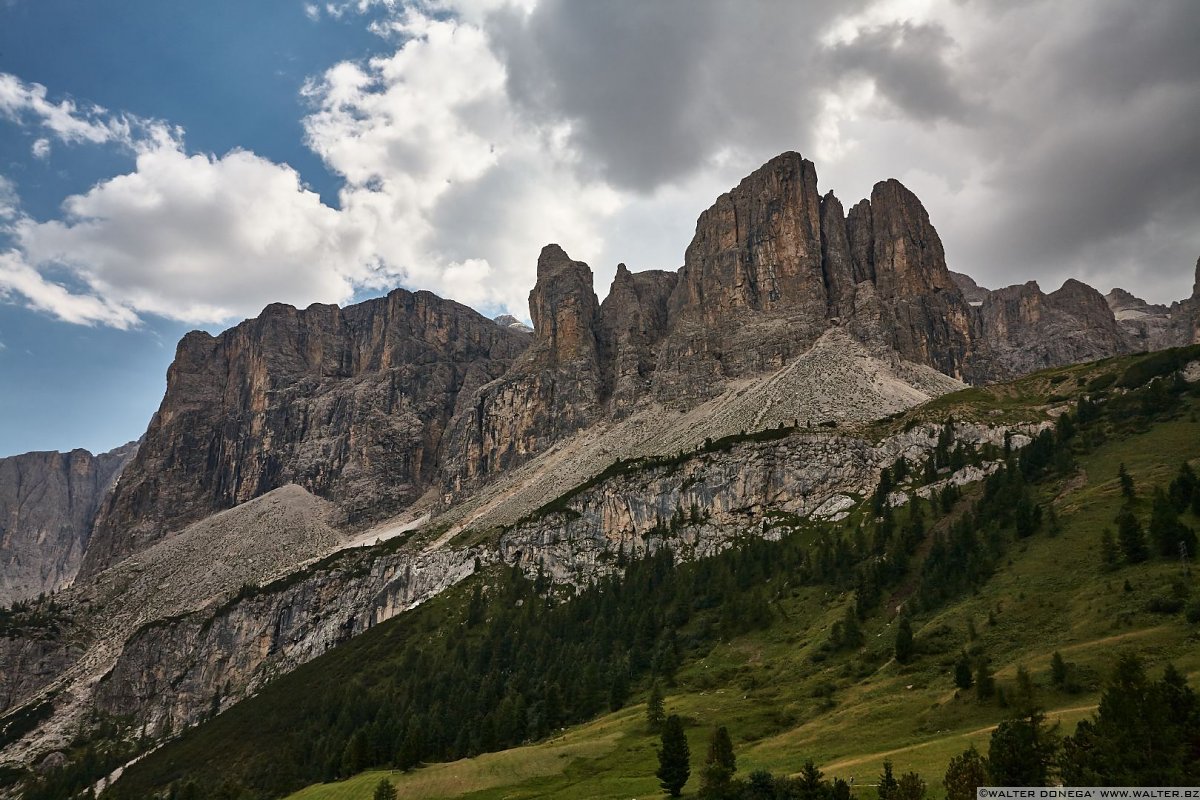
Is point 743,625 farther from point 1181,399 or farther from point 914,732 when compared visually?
point 1181,399

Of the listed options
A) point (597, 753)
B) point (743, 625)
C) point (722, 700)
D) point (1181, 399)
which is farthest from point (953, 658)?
point (1181, 399)

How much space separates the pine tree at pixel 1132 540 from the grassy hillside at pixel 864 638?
2.40 metres

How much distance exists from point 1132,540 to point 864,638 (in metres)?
37.9

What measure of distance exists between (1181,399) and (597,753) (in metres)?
140

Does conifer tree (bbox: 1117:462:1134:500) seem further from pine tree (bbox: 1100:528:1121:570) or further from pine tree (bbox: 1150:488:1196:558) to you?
pine tree (bbox: 1100:528:1121:570)

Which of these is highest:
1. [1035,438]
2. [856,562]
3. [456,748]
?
[1035,438]

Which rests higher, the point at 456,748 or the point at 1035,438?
the point at 1035,438

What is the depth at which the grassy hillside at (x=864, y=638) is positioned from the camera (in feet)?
235

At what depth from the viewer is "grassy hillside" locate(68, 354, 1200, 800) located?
71.7m

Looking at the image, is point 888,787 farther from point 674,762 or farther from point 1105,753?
point 674,762

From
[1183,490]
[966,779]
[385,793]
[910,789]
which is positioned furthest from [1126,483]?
[385,793]

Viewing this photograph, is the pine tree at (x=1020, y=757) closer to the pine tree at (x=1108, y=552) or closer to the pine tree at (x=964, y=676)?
the pine tree at (x=964, y=676)

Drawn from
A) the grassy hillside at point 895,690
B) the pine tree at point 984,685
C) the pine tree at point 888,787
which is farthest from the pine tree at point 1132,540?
the pine tree at point 888,787

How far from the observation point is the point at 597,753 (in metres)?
88.7
